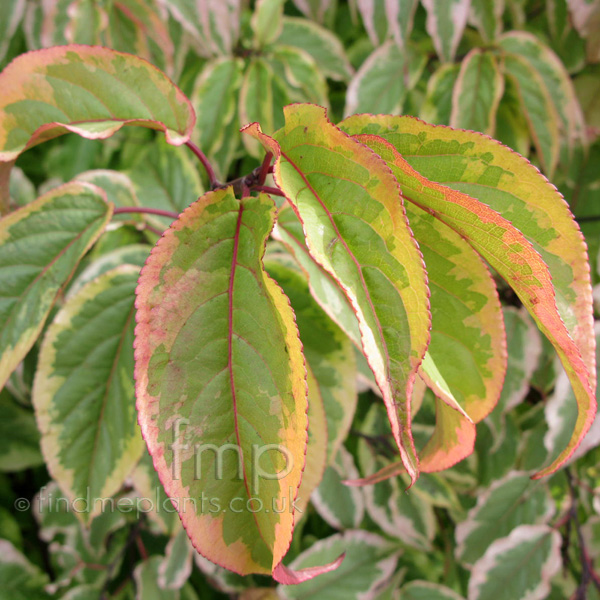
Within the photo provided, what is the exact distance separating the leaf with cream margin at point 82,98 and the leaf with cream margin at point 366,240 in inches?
5.5

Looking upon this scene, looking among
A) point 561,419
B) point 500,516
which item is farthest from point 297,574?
point 500,516

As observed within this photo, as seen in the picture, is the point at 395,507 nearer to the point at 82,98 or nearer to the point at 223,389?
the point at 223,389

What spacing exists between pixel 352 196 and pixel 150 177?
635 millimetres

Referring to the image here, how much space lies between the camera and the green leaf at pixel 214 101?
790 mm

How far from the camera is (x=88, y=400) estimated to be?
0.57 meters

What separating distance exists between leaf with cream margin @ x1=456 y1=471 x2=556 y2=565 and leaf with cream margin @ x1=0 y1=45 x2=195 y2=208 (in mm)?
770

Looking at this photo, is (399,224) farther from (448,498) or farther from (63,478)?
(448,498)

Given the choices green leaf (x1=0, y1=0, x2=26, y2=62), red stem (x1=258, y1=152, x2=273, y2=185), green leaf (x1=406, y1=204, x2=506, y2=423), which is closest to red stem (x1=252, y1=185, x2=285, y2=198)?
red stem (x1=258, y1=152, x2=273, y2=185)

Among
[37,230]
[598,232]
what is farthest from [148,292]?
[598,232]

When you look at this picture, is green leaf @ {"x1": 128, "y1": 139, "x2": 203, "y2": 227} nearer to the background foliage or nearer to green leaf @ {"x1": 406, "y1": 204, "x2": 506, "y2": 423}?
the background foliage

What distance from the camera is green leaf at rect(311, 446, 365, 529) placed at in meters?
0.83

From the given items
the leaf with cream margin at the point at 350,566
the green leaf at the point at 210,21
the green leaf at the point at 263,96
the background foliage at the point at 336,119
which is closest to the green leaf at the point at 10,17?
the background foliage at the point at 336,119

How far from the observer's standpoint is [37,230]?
516 millimetres

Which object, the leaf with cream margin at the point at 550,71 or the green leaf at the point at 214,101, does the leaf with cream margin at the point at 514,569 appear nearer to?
the leaf with cream margin at the point at 550,71
